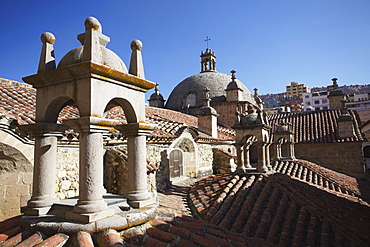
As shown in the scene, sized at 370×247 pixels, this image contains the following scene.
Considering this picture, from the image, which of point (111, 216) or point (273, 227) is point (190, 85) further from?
point (111, 216)

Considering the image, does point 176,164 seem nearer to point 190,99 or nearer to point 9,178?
point 9,178

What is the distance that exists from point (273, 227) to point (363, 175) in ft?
44.8

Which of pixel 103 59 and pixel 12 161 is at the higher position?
pixel 103 59

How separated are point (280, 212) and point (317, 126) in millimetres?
15165

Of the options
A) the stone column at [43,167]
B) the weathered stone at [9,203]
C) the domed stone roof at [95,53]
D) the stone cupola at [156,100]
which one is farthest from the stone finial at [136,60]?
the stone cupola at [156,100]

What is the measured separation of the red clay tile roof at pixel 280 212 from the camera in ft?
15.6

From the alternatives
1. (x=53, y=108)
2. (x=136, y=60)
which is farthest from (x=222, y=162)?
(x=53, y=108)

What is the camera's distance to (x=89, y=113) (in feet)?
9.20

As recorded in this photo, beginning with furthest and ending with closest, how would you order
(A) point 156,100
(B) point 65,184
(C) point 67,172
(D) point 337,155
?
(A) point 156,100 → (D) point 337,155 → (C) point 67,172 → (B) point 65,184

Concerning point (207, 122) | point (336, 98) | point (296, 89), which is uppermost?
point (296, 89)

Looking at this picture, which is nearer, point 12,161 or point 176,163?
point 12,161

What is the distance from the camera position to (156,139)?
8320mm

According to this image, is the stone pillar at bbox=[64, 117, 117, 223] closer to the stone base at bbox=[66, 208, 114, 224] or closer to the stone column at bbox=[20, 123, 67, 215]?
the stone base at bbox=[66, 208, 114, 224]

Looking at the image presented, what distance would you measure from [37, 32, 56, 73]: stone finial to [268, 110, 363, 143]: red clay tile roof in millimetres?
17077
